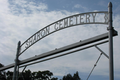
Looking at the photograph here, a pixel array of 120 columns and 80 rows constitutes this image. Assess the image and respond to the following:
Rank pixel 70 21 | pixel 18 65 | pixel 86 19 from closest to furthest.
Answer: pixel 86 19 → pixel 70 21 → pixel 18 65

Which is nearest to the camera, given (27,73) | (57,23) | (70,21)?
(70,21)

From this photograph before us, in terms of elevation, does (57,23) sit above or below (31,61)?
above

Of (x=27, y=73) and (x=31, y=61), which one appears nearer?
(x=31, y=61)

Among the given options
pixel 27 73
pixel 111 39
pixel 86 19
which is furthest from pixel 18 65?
pixel 27 73

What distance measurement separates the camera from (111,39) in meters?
6.65

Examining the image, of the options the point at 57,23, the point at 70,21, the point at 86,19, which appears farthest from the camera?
the point at 57,23

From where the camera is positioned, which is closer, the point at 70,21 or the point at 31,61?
the point at 70,21

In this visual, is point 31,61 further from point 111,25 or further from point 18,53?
point 111,25

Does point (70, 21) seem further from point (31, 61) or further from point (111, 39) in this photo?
point (31, 61)

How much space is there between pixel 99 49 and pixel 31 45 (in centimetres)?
568

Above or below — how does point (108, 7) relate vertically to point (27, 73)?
below

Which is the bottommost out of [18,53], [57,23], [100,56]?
[100,56]

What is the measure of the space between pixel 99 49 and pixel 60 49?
2.32 m

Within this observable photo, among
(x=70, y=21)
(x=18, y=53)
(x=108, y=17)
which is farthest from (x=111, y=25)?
(x=18, y=53)
